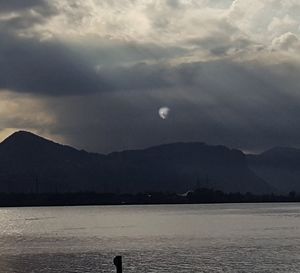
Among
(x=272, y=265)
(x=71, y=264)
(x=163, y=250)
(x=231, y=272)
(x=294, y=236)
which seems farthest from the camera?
(x=294, y=236)

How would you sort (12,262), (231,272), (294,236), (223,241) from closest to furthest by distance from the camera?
(231,272) → (12,262) → (223,241) → (294,236)

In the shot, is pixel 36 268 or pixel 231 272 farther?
pixel 36 268

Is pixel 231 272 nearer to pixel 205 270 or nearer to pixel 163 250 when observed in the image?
pixel 205 270

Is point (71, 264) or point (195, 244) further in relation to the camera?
point (195, 244)

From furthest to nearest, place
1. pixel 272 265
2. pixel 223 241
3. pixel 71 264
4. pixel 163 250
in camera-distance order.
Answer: pixel 223 241 → pixel 163 250 → pixel 71 264 → pixel 272 265

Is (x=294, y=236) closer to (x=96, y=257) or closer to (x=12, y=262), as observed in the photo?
(x=96, y=257)

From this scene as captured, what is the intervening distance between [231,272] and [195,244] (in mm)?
42859

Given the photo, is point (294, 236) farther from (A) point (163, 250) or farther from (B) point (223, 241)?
(A) point (163, 250)

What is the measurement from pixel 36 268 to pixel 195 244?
1579 inches

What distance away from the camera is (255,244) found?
4624 inches

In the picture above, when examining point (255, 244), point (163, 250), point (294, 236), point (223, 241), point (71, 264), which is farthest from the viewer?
point (294, 236)

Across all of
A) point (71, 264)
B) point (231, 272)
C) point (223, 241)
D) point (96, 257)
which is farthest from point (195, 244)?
point (231, 272)

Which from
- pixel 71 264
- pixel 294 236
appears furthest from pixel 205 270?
pixel 294 236

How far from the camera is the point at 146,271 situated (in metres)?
80.0
